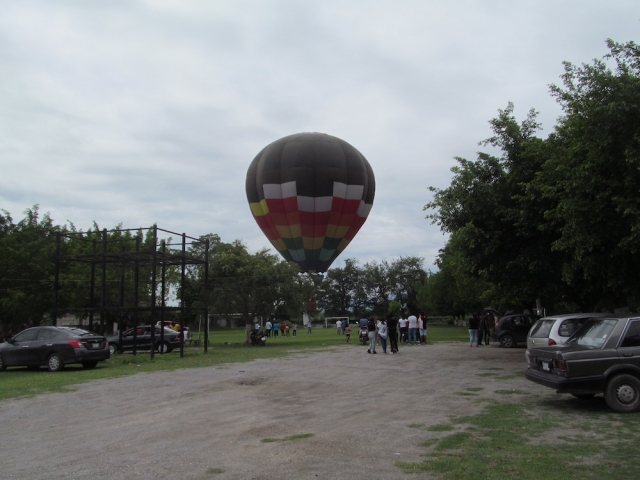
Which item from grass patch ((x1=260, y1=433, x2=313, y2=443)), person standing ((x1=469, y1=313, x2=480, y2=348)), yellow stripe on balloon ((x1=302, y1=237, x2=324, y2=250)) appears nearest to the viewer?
grass patch ((x1=260, y1=433, x2=313, y2=443))

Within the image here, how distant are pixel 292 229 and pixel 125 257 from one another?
17195mm

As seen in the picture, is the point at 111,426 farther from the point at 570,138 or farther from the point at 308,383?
the point at 570,138

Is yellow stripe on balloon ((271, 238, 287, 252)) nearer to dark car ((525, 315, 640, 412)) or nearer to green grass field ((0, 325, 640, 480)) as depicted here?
green grass field ((0, 325, 640, 480))

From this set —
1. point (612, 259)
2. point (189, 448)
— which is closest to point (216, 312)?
point (612, 259)

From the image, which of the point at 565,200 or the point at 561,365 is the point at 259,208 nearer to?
the point at 565,200

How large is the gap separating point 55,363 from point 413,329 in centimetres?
1793

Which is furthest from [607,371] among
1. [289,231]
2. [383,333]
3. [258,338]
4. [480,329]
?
[289,231]

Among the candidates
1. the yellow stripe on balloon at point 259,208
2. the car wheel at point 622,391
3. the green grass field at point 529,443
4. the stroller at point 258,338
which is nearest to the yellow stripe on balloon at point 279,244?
the yellow stripe on balloon at point 259,208

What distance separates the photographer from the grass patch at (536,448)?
6.21 m

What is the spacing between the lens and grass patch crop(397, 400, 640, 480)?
6.21m

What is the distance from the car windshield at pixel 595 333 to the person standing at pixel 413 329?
19.2 m

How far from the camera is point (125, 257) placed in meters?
23.2

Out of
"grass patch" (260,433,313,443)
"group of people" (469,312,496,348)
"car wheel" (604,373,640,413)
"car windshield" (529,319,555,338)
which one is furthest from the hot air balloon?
"grass patch" (260,433,313,443)

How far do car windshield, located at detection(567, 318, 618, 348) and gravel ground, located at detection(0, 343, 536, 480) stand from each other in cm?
191
